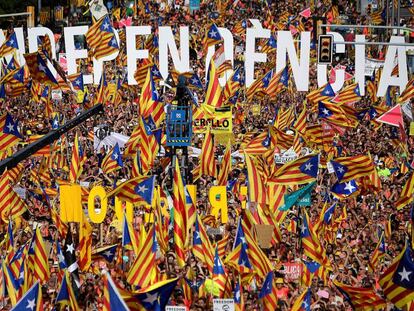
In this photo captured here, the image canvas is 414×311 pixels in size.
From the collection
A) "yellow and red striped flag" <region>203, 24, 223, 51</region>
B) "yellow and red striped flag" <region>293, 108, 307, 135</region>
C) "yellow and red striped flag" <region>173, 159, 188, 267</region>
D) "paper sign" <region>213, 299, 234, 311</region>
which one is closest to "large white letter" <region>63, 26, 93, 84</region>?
"yellow and red striped flag" <region>203, 24, 223, 51</region>

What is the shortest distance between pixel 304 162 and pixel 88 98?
18.3 meters

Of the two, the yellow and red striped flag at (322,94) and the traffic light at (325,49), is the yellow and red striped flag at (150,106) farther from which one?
the yellow and red striped flag at (322,94)

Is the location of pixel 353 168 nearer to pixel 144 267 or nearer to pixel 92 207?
pixel 92 207

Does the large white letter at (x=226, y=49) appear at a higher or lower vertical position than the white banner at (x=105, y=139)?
higher

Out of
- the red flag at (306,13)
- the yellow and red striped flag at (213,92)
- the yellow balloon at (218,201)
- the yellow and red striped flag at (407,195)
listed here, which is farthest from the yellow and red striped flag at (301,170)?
the red flag at (306,13)

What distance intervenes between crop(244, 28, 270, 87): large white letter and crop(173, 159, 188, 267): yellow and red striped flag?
871 inches

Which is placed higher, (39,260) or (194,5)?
(194,5)

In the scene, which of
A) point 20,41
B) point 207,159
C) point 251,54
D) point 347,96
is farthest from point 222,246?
point 20,41

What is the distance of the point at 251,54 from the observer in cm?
4250

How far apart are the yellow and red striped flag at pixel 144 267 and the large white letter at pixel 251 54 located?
974 inches

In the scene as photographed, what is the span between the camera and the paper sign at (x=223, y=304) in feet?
52.5

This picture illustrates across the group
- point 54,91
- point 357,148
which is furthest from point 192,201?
point 54,91

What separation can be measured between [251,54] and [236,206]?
62.3ft

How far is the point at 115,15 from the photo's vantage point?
57281 millimetres
